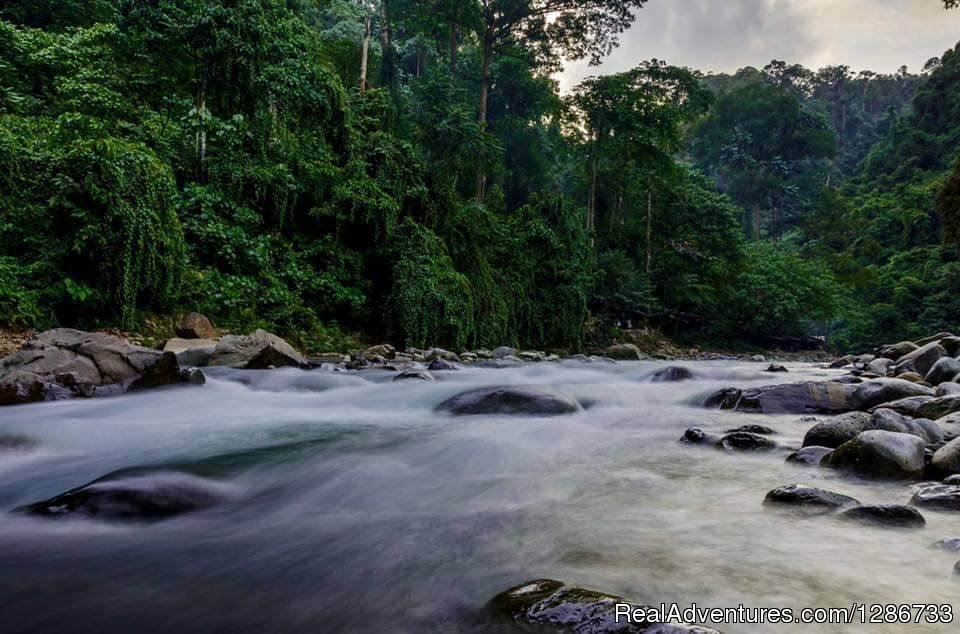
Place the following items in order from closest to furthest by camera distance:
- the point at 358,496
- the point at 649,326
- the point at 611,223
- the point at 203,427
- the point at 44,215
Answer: the point at 358,496, the point at 203,427, the point at 44,215, the point at 649,326, the point at 611,223

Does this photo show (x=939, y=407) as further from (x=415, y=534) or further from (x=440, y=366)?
(x=440, y=366)

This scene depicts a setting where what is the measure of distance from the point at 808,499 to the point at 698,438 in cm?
147

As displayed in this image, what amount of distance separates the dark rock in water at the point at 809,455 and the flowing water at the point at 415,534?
10 cm

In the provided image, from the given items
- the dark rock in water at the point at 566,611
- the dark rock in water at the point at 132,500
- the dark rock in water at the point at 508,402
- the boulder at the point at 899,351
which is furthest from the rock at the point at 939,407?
the boulder at the point at 899,351

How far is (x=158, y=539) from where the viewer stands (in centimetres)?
200

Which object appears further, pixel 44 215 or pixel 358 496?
pixel 44 215

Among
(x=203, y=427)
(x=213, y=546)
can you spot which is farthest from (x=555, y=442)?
(x=203, y=427)

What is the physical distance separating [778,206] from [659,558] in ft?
183

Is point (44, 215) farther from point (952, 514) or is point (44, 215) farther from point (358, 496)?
point (952, 514)

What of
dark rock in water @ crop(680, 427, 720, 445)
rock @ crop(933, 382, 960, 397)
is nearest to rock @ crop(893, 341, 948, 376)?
rock @ crop(933, 382, 960, 397)

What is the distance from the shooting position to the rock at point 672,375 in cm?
789

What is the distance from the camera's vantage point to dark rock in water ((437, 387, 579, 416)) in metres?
4.88

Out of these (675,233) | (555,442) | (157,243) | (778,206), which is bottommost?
(555,442)

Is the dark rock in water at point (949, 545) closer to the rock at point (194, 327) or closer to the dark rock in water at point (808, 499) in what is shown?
the dark rock in water at point (808, 499)
